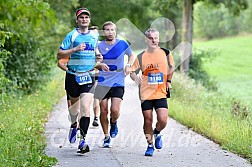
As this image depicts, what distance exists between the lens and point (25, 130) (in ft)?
30.7

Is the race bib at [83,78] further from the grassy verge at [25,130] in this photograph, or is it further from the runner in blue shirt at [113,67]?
the grassy verge at [25,130]

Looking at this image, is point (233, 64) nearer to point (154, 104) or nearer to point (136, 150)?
point (136, 150)

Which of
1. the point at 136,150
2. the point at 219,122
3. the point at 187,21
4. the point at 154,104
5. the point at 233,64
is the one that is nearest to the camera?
the point at 154,104

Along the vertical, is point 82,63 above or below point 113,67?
above

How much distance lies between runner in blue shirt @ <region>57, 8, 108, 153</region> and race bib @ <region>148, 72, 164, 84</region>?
3.00 feet

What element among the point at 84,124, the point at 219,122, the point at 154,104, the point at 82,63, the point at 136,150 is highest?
the point at 82,63

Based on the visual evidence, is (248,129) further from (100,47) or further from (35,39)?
(35,39)

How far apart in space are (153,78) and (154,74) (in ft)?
0.21

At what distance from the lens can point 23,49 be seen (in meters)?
16.7

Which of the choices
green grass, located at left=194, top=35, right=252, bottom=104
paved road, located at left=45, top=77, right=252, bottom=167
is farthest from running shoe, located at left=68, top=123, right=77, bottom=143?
green grass, located at left=194, top=35, right=252, bottom=104

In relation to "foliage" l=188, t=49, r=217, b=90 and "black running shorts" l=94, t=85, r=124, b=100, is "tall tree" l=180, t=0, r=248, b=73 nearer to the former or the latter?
"foliage" l=188, t=49, r=217, b=90

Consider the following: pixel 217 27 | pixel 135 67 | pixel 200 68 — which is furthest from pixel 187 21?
pixel 217 27

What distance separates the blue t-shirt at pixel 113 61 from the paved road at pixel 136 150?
1.10 meters

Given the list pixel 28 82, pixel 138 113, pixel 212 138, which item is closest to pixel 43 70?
pixel 28 82
